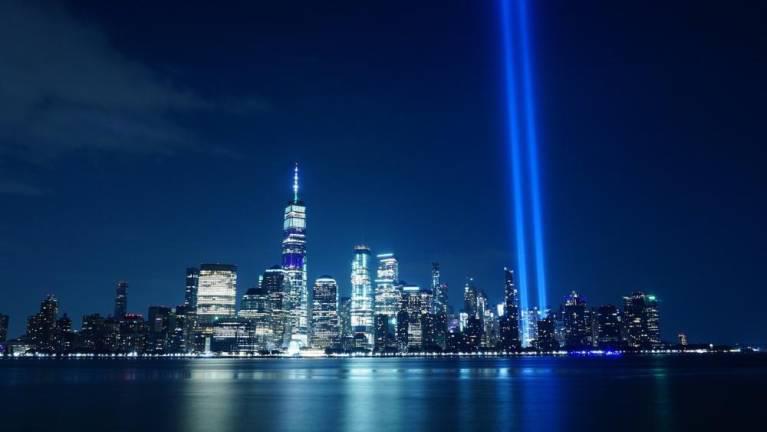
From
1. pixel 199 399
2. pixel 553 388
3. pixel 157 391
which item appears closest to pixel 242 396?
pixel 199 399

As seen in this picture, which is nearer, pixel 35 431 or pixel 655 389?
pixel 35 431

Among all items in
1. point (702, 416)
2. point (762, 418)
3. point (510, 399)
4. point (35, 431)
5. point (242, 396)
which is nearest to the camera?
point (35, 431)

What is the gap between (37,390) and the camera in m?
88.5

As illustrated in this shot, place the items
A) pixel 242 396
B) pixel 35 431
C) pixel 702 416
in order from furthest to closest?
pixel 242 396 → pixel 702 416 → pixel 35 431

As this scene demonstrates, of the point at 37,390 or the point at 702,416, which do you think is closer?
the point at 702,416

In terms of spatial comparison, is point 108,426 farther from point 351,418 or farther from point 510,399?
point 510,399

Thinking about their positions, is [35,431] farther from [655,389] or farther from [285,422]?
[655,389]

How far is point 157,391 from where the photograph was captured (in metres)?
87.6

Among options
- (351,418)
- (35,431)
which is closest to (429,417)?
(351,418)

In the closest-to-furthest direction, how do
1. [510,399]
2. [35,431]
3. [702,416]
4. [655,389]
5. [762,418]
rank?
[35,431] < [762,418] < [702,416] < [510,399] < [655,389]

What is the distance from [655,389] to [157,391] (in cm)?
6226

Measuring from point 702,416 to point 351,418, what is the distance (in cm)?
2790

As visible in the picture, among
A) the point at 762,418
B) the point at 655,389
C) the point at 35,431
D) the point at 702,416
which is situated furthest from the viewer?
the point at 655,389

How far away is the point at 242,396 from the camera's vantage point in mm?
79375
